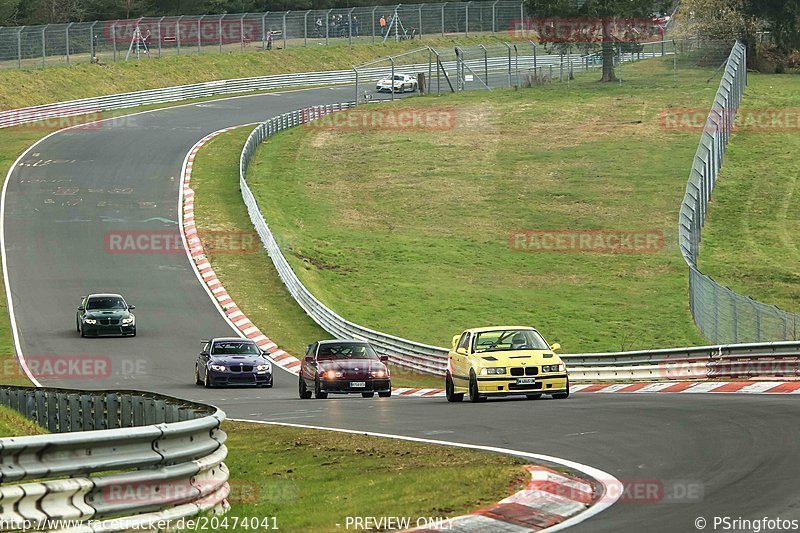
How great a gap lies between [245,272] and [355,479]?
32894 millimetres

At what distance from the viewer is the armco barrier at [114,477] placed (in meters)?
9.29

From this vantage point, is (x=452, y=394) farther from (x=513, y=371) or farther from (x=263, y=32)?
(x=263, y=32)

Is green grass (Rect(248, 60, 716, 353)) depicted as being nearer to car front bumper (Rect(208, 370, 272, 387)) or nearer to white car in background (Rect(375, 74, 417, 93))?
white car in background (Rect(375, 74, 417, 93))

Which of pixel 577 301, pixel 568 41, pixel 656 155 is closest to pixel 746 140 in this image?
pixel 656 155

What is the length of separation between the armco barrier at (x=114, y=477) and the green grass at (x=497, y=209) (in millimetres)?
26255

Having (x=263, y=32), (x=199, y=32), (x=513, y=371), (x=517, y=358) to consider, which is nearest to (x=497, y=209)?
(x=517, y=358)

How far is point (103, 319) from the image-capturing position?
37688 millimetres

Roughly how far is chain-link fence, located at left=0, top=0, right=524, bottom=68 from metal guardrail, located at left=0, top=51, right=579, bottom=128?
4.65m

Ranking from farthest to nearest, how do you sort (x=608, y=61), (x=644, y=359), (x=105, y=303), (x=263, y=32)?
1. (x=263, y=32)
2. (x=608, y=61)
3. (x=105, y=303)
4. (x=644, y=359)

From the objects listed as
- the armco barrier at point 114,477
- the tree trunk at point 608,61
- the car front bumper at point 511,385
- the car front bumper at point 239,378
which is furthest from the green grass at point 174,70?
the armco barrier at point 114,477

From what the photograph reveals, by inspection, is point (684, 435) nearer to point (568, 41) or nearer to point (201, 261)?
point (201, 261)

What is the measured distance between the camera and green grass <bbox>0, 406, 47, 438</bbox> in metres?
16.2

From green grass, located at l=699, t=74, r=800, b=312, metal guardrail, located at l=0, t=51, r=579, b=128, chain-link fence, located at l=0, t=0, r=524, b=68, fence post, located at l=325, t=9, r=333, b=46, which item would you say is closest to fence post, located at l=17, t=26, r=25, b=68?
chain-link fence, located at l=0, t=0, r=524, b=68

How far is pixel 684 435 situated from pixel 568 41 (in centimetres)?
6977
